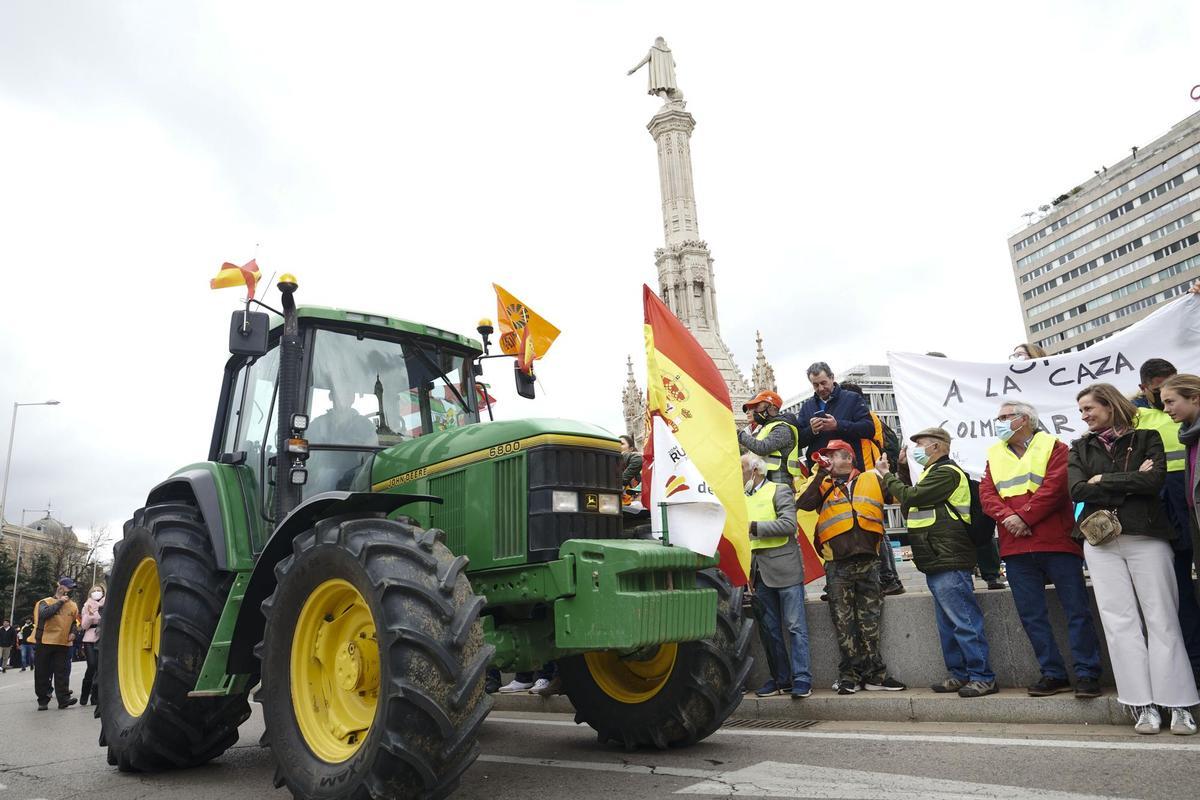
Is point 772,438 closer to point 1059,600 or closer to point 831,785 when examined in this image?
point 1059,600

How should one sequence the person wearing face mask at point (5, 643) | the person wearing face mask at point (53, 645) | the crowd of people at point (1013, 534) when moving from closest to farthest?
the crowd of people at point (1013, 534)
the person wearing face mask at point (53, 645)
the person wearing face mask at point (5, 643)

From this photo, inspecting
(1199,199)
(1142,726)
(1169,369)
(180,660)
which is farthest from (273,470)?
(1199,199)

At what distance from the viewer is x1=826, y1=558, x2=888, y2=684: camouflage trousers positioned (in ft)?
20.9

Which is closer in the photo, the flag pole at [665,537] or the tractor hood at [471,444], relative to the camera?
the flag pole at [665,537]

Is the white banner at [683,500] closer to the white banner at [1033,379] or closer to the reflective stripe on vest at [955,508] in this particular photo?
the reflective stripe on vest at [955,508]

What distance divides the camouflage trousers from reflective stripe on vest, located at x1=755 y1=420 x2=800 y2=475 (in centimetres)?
121

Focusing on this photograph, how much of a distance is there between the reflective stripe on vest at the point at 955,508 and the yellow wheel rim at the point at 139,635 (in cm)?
547

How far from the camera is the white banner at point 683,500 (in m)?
4.48

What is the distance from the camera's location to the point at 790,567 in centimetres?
662

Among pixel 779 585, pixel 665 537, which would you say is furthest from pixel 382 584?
pixel 779 585

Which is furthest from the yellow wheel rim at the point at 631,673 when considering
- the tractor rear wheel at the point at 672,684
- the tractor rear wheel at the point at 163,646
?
the tractor rear wheel at the point at 163,646

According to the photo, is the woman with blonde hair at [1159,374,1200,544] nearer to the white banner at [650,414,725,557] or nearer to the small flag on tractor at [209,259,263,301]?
the white banner at [650,414,725,557]

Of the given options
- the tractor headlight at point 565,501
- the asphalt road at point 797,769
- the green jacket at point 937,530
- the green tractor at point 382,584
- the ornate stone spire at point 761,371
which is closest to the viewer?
the green tractor at point 382,584

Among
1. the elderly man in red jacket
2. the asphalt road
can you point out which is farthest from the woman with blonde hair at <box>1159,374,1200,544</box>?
the asphalt road
